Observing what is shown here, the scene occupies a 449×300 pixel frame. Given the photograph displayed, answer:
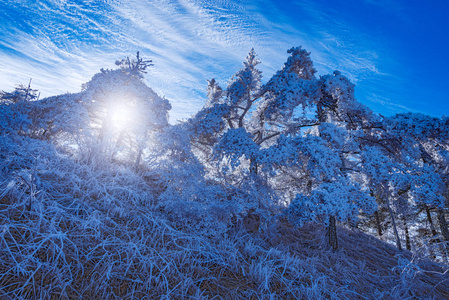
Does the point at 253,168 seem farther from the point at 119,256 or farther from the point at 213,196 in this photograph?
the point at 119,256

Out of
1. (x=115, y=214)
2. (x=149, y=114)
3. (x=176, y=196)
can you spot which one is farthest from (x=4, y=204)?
(x=149, y=114)

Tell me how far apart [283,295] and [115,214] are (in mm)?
3550

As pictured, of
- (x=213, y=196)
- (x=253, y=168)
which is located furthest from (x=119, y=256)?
(x=253, y=168)

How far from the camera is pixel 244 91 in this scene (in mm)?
8375

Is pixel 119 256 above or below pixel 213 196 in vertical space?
below

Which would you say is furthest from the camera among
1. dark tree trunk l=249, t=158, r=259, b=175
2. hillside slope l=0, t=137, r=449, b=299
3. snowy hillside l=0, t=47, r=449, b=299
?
dark tree trunk l=249, t=158, r=259, b=175

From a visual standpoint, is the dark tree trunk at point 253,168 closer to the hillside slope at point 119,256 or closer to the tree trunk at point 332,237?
the hillside slope at point 119,256

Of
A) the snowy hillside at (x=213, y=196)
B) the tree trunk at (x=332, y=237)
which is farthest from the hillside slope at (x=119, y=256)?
the tree trunk at (x=332, y=237)

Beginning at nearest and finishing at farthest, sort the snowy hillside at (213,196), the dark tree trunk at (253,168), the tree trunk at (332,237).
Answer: the snowy hillside at (213,196) < the tree trunk at (332,237) < the dark tree trunk at (253,168)

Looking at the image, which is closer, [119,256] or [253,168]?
[119,256]

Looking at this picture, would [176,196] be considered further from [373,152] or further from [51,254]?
[373,152]

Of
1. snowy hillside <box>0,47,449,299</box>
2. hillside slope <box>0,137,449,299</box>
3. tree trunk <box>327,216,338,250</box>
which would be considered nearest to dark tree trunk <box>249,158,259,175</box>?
snowy hillside <box>0,47,449,299</box>

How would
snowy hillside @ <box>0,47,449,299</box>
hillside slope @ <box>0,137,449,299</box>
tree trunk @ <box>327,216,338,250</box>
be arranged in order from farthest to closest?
tree trunk @ <box>327,216,338,250</box>, snowy hillside @ <box>0,47,449,299</box>, hillside slope @ <box>0,137,449,299</box>

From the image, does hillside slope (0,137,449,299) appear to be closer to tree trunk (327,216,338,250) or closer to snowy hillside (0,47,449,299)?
snowy hillside (0,47,449,299)
